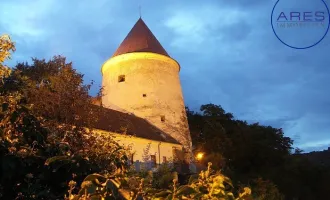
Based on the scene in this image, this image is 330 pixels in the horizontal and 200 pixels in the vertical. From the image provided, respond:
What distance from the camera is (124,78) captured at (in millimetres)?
26797

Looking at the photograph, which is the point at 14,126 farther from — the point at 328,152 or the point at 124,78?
the point at 328,152

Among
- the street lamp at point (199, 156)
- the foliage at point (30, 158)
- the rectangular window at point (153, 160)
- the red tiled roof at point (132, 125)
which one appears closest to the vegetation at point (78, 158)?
the foliage at point (30, 158)

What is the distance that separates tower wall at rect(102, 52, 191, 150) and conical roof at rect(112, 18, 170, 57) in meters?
0.54

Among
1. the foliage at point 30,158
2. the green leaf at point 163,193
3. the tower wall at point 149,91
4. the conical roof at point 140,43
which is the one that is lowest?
the green leaf at point 163,193

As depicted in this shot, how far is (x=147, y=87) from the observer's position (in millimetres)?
26406

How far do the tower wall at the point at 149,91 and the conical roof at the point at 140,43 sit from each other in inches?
21.3

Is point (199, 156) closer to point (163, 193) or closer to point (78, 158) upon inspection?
point (78, 158)

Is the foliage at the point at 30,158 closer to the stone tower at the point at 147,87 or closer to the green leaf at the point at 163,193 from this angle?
the green leaf at the point at 163,193

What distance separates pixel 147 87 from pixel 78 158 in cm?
2271

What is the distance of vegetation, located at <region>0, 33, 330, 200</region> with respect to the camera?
2972 mm

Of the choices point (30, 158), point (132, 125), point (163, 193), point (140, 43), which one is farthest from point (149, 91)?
point (163, 193)

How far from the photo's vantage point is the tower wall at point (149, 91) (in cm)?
2591

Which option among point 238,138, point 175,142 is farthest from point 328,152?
point 175,142

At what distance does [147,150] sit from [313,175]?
47.5 feet
